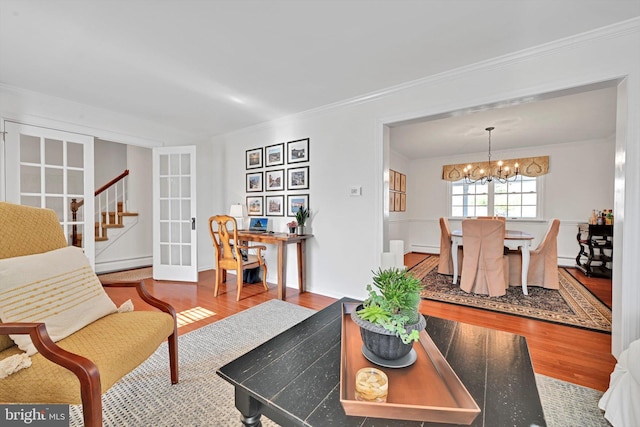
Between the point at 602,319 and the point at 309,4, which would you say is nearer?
the point at 309,4

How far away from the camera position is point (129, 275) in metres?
4.23

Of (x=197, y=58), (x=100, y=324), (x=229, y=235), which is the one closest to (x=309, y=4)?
(x=197, y=58)

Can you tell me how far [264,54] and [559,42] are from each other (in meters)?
2.27

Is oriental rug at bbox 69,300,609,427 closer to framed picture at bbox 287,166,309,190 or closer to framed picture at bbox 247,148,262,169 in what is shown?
framed picture at bbox 287,166,309,190

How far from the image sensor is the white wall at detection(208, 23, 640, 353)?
71.6 inches

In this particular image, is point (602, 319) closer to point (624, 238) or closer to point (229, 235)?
point (624, 238)

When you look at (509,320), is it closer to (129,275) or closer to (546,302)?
(546,302)

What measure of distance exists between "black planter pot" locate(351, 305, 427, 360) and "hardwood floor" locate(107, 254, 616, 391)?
1438 millimetres

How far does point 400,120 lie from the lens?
110 inches

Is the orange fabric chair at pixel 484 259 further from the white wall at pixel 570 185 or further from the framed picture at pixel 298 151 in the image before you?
the white wall at pixel 570 185

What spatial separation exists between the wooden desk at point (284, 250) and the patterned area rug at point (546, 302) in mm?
1515

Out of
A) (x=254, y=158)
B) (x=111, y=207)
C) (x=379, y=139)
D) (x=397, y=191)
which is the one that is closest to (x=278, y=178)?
(x=254, y=158)

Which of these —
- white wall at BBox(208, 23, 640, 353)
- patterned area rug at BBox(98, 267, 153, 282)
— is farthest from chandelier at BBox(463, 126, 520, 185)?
patterned area rug at BBox(98, 267, 153, 282)

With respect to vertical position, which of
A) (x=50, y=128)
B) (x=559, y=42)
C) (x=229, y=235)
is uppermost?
(x=559, y=42)
